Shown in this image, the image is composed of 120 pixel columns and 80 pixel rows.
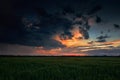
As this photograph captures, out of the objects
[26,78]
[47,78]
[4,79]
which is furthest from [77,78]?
[4,79]

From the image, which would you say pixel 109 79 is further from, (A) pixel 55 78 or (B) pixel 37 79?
(B) pixel 37 79

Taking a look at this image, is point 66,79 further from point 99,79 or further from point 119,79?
point 119,79

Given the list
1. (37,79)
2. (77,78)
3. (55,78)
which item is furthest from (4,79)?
(77,78)

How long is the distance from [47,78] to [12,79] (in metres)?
1.93

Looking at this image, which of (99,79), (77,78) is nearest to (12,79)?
(77,78)

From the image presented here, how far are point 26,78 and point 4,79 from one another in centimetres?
124

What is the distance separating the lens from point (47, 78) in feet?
44.0

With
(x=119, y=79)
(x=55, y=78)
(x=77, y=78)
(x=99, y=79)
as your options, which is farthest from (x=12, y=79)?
(x=119, y=79)

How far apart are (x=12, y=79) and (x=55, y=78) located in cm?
240

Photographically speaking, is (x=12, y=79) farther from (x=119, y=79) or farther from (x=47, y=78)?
(x=119, y=79)

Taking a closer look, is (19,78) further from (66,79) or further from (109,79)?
(109,79)

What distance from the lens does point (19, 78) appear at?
13.6m

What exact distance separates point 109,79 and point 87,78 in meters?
1.27

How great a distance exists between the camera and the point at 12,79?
515 inches
